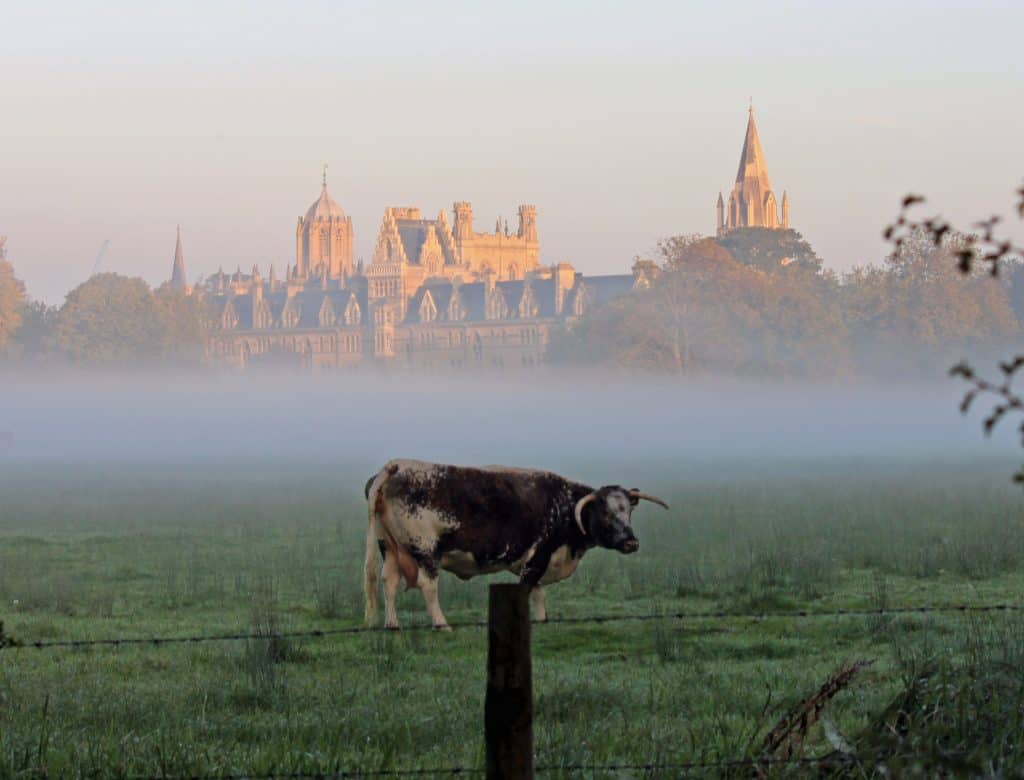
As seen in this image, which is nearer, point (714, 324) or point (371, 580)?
point (371, 580)

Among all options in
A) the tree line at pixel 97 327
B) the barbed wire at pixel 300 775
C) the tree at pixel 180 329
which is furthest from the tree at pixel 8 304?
the barbed wire at pixel 300 775

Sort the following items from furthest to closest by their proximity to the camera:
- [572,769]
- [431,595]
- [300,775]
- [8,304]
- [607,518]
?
[8,304] < [607,518] < [431,595] < [572,769] < [300,775]

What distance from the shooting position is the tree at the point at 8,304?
98750 mm

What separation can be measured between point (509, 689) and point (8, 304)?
323 ft

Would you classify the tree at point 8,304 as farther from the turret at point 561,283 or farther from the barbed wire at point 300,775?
the barbed wire at point 300,775

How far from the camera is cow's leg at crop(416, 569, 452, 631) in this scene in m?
13.1

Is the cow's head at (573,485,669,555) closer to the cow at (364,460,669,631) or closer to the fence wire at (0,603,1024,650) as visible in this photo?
the cow at (364,460,669,631)

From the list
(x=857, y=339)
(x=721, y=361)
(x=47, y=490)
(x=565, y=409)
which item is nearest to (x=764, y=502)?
(x=47, y=490)

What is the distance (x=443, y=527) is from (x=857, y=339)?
7083 cm

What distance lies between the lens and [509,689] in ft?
20.0

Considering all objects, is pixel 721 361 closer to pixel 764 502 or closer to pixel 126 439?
pixel 126 439

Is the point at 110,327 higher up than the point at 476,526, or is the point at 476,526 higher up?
the point at 110,327

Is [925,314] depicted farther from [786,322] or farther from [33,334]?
[33,334]

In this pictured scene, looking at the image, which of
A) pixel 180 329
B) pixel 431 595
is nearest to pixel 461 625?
pixel 431 595
